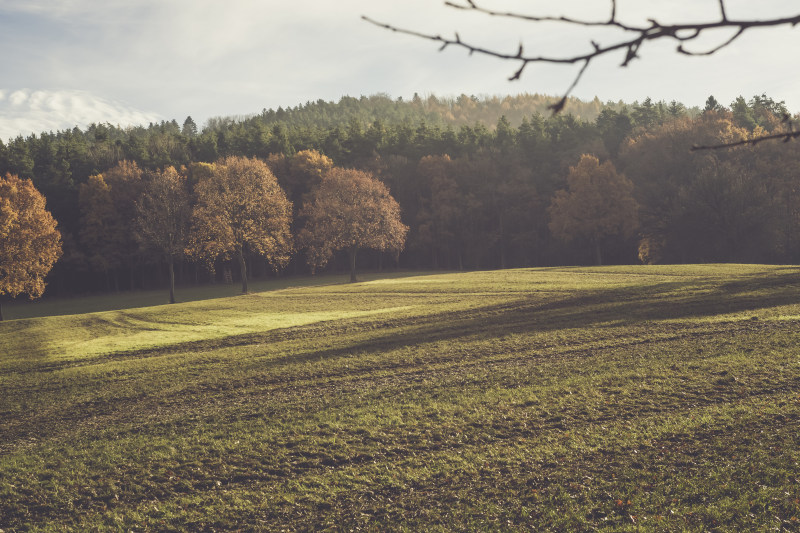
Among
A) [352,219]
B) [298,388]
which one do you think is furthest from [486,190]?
[298,388]

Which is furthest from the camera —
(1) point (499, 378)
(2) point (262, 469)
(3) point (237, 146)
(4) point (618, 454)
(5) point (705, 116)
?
(3) point (237, 146)

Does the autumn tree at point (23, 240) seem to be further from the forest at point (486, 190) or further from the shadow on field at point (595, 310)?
the shadow on field at point (595, 310)

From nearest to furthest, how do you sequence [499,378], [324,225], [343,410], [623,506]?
[623,506]
[343,410]
[499,378]
[324,225]

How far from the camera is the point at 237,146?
9512 cm

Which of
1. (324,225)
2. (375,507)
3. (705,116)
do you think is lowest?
(375,507)

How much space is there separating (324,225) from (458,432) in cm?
4957

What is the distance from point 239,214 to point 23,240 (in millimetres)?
17935

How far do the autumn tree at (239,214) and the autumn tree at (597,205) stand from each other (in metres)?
38.0

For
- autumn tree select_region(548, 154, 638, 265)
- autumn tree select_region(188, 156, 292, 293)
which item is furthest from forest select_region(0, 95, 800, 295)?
autumn tree select_region(188, 156, 292, 293)

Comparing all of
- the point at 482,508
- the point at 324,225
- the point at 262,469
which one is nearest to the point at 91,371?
the point at 262,469

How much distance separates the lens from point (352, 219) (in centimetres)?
6050

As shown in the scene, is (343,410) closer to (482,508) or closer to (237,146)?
(482,508)

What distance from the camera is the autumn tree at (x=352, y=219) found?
60406 millimetres

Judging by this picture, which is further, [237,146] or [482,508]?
[237,146]
